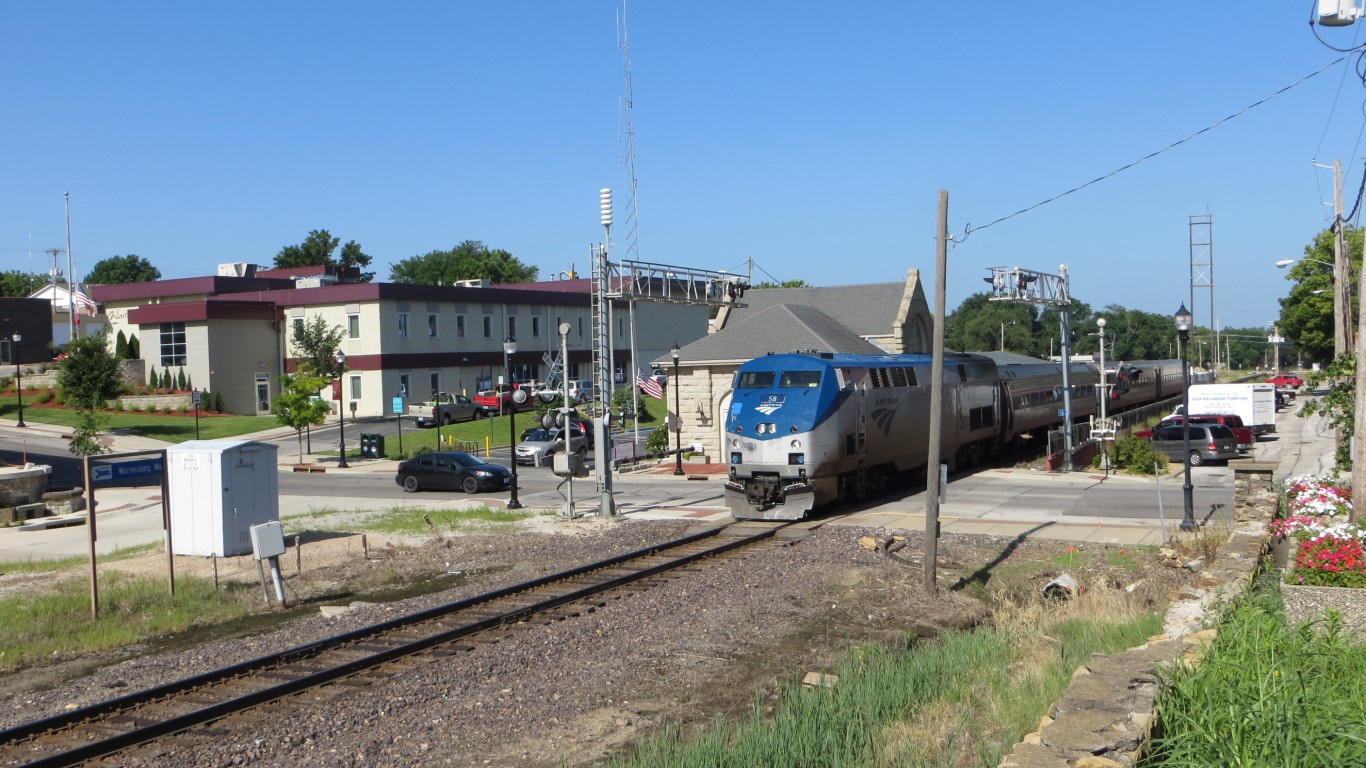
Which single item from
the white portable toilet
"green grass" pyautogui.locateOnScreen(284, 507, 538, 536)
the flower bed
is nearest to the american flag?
"green grass" pyautogui.locateOnScreen(284, 507, 538, 536)

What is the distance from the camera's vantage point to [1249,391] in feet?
161

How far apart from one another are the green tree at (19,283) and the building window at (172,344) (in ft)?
288

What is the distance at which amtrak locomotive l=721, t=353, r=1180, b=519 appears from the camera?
82.6 ft

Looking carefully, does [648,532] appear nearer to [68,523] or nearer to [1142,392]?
[68,523]

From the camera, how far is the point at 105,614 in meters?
16.9

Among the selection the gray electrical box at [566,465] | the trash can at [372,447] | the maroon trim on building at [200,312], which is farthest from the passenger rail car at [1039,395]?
the maroon trim on building at [200,312]

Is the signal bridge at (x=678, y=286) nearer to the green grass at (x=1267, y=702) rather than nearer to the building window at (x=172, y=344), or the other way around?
the green grass at (x=1267, y=702)

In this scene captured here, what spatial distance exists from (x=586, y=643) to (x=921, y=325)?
44.9 meters

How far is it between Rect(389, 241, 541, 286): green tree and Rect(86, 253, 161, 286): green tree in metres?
37.6

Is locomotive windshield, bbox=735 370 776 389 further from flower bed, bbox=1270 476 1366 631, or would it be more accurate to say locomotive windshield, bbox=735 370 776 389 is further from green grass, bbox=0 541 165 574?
flower bed, bbox=1270 476 1366 631

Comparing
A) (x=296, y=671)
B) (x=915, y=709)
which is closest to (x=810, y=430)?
(x=296, y=671)

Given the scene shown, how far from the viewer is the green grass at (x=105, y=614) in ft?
49.4

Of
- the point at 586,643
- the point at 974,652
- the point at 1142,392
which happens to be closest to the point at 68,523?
the point at 586,643

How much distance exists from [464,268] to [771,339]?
109m
